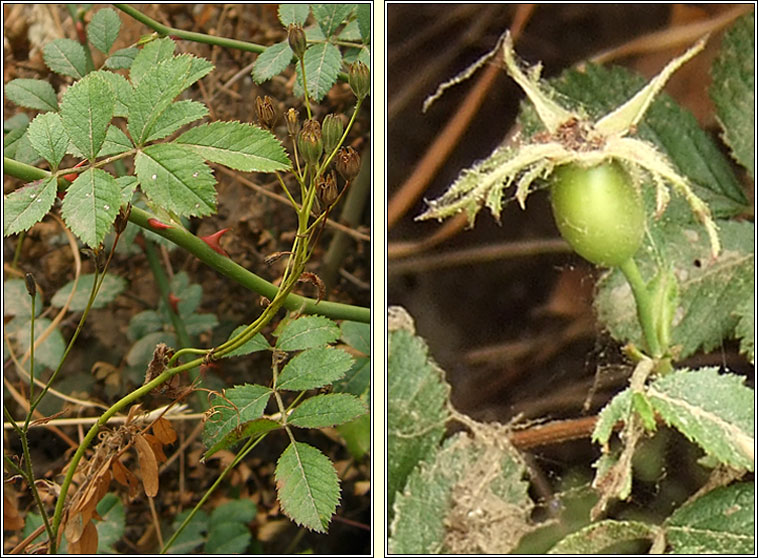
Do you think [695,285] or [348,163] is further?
[695,285]

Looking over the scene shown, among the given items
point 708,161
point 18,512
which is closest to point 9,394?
point 18,512

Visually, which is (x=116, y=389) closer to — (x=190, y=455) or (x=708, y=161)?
(x=190, y=455)

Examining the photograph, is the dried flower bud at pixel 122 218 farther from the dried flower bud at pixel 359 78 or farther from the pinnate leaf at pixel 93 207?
the dried flower bud at pixel 359 78

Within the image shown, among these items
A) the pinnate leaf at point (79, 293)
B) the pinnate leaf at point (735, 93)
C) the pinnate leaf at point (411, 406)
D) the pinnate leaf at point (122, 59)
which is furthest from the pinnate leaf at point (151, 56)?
the pinnate leaf at point (735, 93)

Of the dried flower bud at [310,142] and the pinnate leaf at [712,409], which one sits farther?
the pinnate leaf at [712,409]

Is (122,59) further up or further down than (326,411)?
further up

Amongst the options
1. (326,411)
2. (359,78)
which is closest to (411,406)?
(326,411)

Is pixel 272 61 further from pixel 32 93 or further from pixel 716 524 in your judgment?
pixel 716 524
